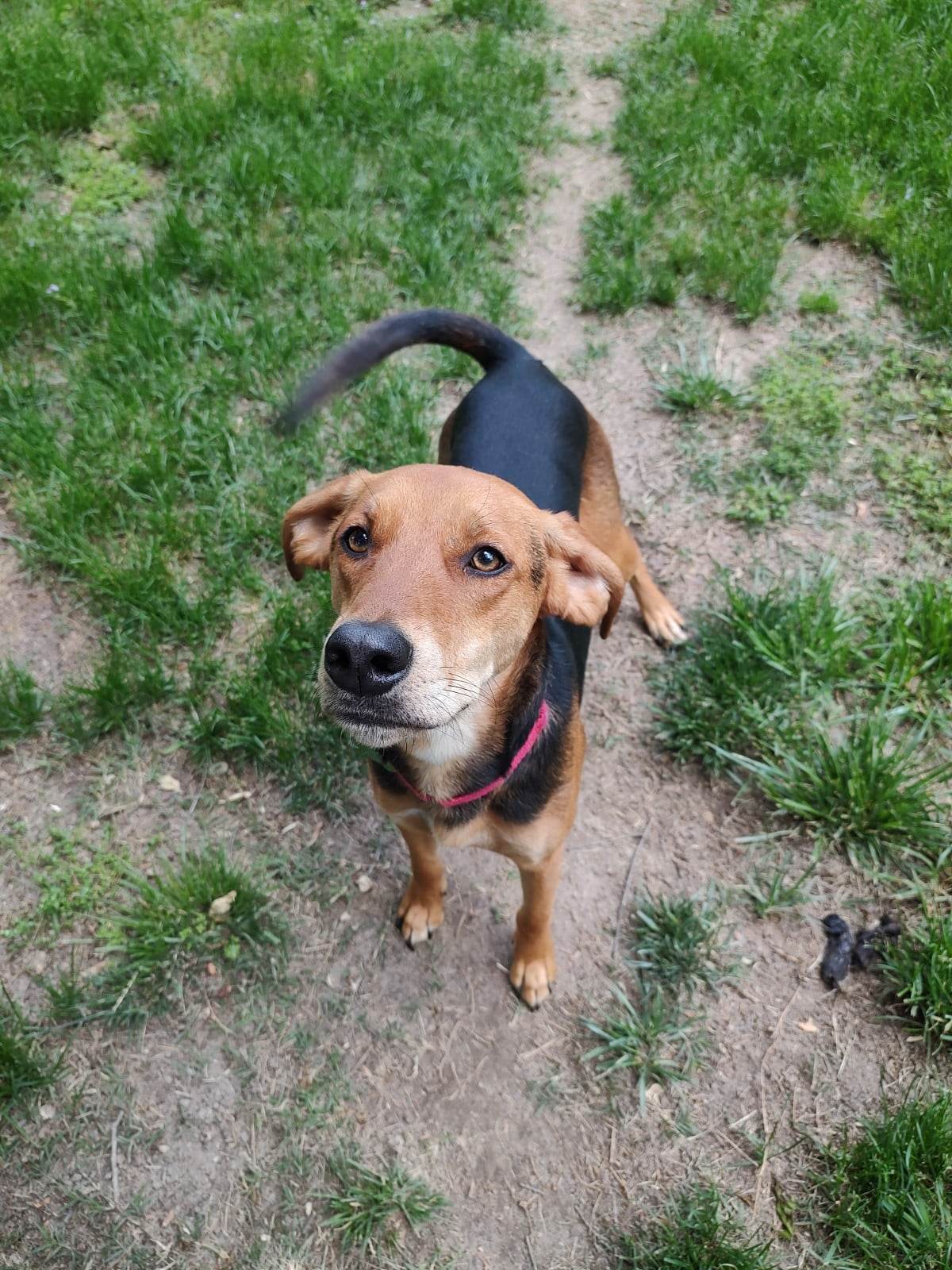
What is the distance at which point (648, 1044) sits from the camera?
2.93m

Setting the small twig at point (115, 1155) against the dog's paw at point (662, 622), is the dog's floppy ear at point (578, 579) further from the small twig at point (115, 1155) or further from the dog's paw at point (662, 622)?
the small twig at point (115, 1155)

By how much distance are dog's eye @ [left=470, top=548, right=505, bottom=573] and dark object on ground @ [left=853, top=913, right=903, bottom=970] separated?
6.51 ft

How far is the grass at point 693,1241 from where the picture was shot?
7.93ft

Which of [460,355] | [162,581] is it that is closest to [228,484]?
[162,581]

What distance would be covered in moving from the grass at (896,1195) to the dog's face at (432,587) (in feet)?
5.65

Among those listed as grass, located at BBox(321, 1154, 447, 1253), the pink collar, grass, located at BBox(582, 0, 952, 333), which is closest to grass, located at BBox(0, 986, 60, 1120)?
grass, located at BBox(321, 1154, 447, 1253)

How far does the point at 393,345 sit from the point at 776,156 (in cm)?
365

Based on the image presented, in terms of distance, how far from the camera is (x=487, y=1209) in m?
2.69

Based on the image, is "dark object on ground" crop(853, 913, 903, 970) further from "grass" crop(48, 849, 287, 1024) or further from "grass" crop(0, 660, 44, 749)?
"grass" crop(0, 660, 44, 749)

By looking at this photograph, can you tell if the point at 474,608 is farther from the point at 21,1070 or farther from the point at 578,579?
the point at 21,1070

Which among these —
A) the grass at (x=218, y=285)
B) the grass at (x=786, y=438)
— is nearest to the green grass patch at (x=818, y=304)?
the grass at (x=786, y=438)

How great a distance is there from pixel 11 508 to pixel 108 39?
408 cm

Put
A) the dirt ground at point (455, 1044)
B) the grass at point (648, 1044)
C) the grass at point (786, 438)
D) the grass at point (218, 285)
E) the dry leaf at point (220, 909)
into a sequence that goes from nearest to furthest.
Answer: the dirt ground at point (455, 1044), the grass at point (648, 1044), the dry leaf at point (220, 909), the grass at point (218, 285), the grass at point (786, 438)

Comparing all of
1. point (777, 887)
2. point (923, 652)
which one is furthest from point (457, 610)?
point (923, 652)
